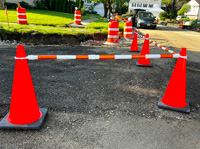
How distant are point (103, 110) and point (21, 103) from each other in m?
1.26

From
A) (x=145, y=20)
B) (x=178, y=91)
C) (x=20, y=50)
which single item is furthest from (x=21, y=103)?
(x=145, y=20)

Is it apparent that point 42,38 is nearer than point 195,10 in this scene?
Yes

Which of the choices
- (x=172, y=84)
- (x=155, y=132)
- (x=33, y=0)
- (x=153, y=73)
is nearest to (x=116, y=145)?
(x=155, y=132)

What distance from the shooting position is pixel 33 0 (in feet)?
99.4

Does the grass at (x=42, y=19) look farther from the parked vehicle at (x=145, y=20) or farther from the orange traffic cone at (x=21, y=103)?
the orange traffic cone at (x=21, y=103)

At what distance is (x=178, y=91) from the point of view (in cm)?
318

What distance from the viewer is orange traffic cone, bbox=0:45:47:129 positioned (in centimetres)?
247

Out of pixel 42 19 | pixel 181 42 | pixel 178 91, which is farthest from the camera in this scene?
pixel 42 19

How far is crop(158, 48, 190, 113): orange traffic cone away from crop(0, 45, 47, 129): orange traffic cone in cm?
212

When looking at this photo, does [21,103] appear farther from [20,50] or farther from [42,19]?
[42,19]

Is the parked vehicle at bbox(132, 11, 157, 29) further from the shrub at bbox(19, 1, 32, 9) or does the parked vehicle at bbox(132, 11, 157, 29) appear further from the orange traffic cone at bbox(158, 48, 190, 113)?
the shrub at bbox(19, 1, 32, 9)

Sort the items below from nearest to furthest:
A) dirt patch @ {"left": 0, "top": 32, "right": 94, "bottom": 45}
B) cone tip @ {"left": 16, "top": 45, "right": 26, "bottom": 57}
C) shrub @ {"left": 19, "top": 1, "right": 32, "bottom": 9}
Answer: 1. cone tip @ {"left": 16, "top": 45, "right": 26, "bottom": 57}
2. dirt patch @ {"left": 0, "top": 32, "right": 94, "bottom": 45}
3. shrub @ {"left": 19, "top": 1, "right": 32, "bottom": 9}

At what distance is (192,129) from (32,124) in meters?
2.27

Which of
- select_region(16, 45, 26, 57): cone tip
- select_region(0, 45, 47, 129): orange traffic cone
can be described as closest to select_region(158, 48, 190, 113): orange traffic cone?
select_region(0, 45, 47, 129): orange traffic cone
